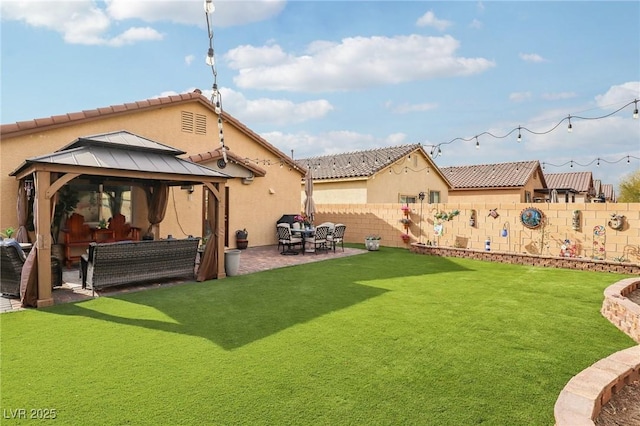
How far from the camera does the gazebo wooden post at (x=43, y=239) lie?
19.7 ft

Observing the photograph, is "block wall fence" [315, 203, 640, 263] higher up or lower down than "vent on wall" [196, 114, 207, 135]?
lower down

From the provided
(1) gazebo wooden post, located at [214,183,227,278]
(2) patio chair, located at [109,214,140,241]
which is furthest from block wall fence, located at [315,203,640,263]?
(2) patio chair, located at [109,214,140,241]

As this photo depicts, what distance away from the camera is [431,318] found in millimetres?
5516

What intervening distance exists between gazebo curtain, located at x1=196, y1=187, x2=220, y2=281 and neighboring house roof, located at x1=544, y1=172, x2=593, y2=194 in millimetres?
→ 32295

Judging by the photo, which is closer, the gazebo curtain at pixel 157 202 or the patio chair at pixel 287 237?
the gazebo curtain at pixel 157 202

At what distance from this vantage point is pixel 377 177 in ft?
59.9

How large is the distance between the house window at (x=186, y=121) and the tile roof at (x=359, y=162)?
5.84 meters

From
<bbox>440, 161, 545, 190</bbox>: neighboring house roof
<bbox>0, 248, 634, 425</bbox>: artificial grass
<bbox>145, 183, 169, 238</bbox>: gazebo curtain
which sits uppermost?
<bbox>440, 161, 545, 190</bbox>: neighboring house roof

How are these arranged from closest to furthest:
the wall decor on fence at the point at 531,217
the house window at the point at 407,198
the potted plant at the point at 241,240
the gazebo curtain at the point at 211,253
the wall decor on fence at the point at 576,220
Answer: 1. the gazebo curtain at the point at 211,253
2. the wall decor on fence at the point at 576,220
3. the wall decor on fence at the point at 531,217
4. the potted plant at the point at 241,240
5. the house window at the point at 407,198

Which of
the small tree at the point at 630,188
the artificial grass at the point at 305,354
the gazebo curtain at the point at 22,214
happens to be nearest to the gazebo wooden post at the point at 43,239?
the artificial grass at the point at 305,354

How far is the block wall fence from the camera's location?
993cm

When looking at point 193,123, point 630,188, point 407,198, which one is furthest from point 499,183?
point 193,123

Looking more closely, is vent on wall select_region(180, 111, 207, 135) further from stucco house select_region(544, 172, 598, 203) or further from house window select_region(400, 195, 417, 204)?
stucco house select_region(544, 172, 598, 203)

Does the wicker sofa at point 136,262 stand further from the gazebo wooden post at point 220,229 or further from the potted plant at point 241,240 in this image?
the potted plant at point 241,240
